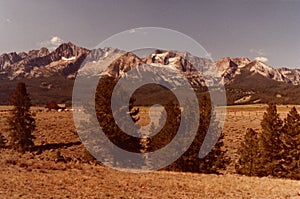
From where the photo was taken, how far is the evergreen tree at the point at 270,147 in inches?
1913

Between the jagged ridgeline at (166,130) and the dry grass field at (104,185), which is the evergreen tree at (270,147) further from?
the dry grass field at (104,185)

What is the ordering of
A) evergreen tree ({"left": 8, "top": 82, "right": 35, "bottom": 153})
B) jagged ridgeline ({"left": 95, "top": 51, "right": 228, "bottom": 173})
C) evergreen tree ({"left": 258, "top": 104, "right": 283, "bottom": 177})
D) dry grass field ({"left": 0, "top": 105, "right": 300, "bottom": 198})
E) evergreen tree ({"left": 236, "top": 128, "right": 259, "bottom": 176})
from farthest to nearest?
evergreen tree ({"left": 8, "top": 82, "right": 35, "bottom": 153}) < evergreen tree ({"left": 236, "top": 128, "right": 259, "bottom": 176}) < evergreen tree ({"left": 258, "top": 104, "right": 283, "bottom": 177}) < jagged ridgeline ({"left": 95, "top": 51, "right": 228, "bottom": 173}) < dry grass field ({"left": 0, "top": 105, "right": 300, "bottom": 198})

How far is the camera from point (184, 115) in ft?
165

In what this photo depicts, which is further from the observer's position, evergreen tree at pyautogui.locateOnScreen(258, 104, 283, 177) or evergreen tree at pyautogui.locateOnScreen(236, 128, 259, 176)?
evergreen tree at pyautogui.locateOnScreen(236, 128, 259, 176)

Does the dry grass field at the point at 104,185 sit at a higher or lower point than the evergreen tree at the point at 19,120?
lower

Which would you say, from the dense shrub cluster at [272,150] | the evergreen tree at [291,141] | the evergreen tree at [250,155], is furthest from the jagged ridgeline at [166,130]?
the evergreen tree at [291,141]

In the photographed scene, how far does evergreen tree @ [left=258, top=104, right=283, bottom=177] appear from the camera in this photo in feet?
159

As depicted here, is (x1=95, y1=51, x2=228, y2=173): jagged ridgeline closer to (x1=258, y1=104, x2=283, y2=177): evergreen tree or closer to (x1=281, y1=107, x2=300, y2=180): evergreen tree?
(x1=258, y1=104, x2=283, y2=177): evergreen tree

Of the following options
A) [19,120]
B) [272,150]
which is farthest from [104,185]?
[19,120]

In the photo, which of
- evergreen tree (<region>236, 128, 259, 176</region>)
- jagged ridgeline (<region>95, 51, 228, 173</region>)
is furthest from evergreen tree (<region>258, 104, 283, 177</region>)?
jagged ridgeline (<region>95, 51, 228, 173</region>)

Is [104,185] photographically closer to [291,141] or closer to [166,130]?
[166,130]

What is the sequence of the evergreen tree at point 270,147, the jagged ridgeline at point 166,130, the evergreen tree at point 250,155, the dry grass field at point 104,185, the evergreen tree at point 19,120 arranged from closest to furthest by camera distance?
the dry grass field at point 104,185
the jagged ridgeline at point 166,130
the evergreen tree at point 270,147
the evergreen tree at point 250,155
the evergreen tree at point 19,120

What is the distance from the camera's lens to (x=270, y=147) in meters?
50.4

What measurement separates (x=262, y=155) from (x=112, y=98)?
78.9ft
